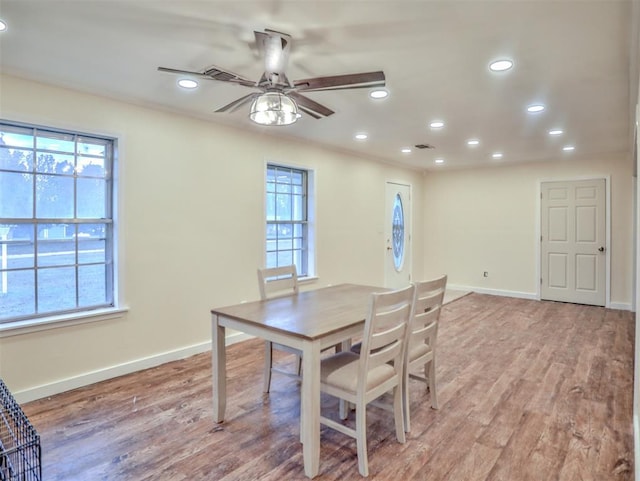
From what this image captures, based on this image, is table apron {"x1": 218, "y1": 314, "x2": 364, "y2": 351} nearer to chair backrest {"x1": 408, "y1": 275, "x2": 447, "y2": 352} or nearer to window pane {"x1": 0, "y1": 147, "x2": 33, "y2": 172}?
chair backrest {"x1": 408, "y1": 275, "x2": 447, "y2": 352}

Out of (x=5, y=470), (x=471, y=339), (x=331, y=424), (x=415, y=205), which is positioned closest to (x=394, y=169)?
(x=415, y=205)

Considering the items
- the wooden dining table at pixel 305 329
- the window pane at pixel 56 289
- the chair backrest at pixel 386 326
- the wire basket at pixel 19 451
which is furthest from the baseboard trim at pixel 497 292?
the wire basket at pixel 19 451

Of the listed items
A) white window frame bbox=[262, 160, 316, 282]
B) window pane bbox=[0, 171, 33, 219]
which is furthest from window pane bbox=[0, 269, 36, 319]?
white window frame bbox=[262, 160, 316, 282]

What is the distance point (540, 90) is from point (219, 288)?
3417 millimetres

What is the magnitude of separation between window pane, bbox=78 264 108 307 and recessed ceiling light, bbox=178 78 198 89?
A: 1.66 meters

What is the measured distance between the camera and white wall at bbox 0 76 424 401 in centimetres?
284

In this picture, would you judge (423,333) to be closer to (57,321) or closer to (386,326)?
(386,326)

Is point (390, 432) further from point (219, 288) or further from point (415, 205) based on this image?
point (415, 205)

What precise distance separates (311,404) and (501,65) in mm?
2435

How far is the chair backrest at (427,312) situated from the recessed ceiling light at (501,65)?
4.80 feet

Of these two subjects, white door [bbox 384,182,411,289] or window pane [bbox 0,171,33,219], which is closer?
window pane [bbox 0,171,33,219]

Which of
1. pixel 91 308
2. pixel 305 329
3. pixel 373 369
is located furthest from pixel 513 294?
pixel 91 308

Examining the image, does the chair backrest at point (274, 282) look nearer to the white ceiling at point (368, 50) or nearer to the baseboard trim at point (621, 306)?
the white ceiling at point (368, 50)

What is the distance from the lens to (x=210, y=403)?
2.73 metres
